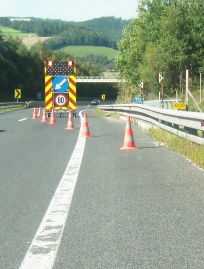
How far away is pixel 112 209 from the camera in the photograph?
8.23 meters

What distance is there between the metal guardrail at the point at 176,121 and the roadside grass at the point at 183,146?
0.12m

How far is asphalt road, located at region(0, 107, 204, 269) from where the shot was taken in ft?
19.8

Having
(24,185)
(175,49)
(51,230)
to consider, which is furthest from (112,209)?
(175,49)

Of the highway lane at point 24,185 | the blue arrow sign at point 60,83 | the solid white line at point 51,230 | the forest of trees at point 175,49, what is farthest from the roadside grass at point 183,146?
the forest of trees at point 175,49

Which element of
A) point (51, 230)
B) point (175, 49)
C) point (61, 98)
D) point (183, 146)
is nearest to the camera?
point (51, 230)

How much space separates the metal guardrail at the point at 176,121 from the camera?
13.6 meters

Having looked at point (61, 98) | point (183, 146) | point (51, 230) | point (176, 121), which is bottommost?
point (51, 230)

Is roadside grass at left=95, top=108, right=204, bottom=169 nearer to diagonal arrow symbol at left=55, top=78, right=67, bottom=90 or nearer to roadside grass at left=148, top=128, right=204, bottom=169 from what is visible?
roadside grass at left=148, top=128, right=204, bottom=169

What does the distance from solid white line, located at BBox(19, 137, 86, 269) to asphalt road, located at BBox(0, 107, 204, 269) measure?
0.05 metres

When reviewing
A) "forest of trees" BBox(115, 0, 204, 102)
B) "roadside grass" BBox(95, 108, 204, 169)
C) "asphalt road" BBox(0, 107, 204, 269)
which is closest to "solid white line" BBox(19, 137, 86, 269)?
"asphalt road" BBox(0, 107, 204, 269)

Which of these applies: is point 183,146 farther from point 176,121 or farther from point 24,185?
point 24,185

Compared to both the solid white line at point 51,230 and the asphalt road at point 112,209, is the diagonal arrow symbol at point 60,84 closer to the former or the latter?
the asphalt road at point 112,209

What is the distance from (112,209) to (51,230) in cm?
129

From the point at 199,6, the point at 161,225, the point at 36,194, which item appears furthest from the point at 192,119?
the point at 199,6
